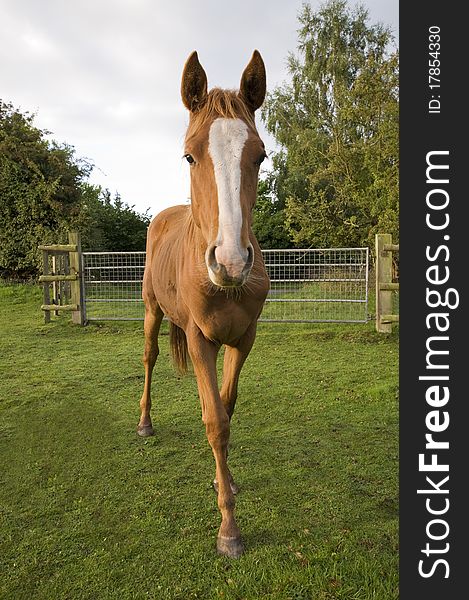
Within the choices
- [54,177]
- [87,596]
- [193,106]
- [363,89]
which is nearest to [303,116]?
[363,89]

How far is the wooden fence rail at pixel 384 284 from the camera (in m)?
6.91

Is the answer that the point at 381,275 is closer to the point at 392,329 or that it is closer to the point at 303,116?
the point at 392,329

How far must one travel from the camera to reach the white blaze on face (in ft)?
5.28

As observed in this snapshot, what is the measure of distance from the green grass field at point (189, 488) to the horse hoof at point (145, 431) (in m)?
0.07

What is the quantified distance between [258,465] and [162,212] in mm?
2638

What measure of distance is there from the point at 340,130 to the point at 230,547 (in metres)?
15.0

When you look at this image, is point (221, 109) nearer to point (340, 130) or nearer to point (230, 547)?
point (230, 547)

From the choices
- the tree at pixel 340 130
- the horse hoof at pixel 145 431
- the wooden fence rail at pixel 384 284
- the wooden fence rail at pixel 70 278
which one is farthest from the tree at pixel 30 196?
the horse hoof at pixel 145 431

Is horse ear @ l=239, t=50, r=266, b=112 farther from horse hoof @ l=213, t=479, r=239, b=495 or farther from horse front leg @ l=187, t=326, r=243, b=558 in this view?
horse hoof @ l=213, t=479, r=239, b=495

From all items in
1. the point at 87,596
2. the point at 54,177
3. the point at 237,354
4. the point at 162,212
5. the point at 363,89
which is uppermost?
the point at 363,89

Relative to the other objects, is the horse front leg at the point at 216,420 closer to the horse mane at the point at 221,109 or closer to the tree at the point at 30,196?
the horse mane at the point at 221,109

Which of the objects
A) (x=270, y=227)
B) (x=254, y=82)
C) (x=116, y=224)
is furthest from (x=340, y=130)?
(x=254, y=82)

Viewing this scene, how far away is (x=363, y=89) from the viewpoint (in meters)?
11.8

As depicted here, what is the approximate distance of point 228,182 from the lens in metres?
1.71
